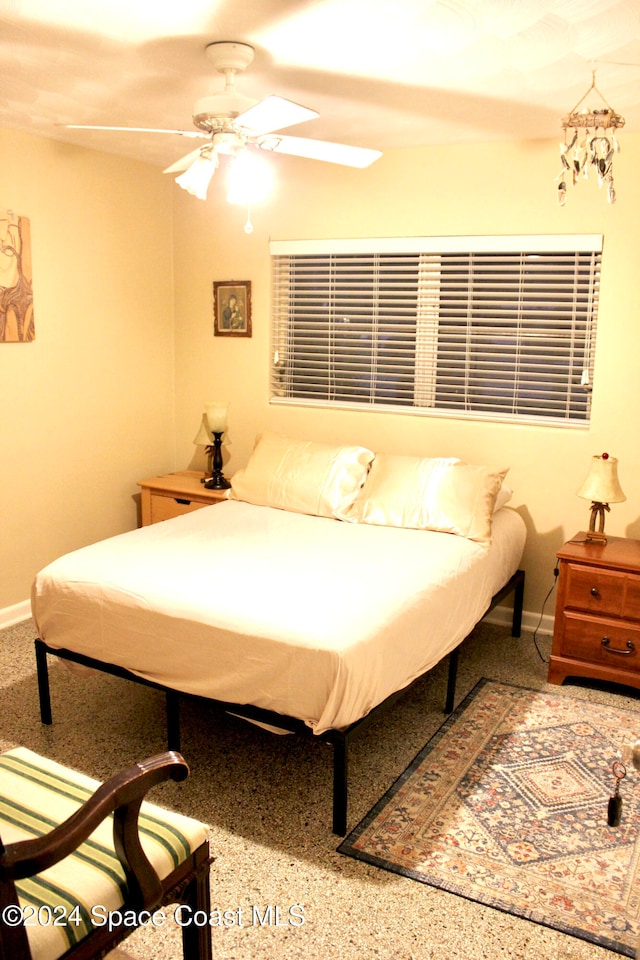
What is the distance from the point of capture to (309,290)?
4.56m

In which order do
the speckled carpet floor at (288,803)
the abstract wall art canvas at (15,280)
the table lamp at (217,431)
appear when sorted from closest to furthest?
the speckled carpet floor at (288,803) → the abstract wall art canvas at (15,280) → the table lamp at (217,431)

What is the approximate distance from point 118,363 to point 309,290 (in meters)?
1.21

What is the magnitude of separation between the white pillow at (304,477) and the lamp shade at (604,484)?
1.08 m

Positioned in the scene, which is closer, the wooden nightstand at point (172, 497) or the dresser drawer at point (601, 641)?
the dresser drawer at point (601, 641)

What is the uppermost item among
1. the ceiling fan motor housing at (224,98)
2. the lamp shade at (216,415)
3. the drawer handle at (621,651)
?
the ceiling fan motor housing at (224,98)

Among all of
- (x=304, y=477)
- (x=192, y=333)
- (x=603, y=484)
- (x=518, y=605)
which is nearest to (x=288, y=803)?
(x=304, y=477)

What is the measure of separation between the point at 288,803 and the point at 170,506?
7.54 ft

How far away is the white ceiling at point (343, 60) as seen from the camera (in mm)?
2318

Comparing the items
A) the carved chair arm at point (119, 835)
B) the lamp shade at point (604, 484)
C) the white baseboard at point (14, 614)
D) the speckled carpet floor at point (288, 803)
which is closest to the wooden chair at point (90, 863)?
the carved chair arm at point (119, 835)

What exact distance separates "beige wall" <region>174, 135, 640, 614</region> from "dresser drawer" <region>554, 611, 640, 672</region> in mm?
615

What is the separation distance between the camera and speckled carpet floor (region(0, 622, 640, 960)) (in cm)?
204

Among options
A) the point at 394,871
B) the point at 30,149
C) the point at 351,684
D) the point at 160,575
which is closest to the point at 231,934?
the point at 394,871

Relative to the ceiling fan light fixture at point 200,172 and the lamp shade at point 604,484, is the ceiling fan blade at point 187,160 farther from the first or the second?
the lamp shade at point 604,484

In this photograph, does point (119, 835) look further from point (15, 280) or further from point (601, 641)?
point (15, 280)
